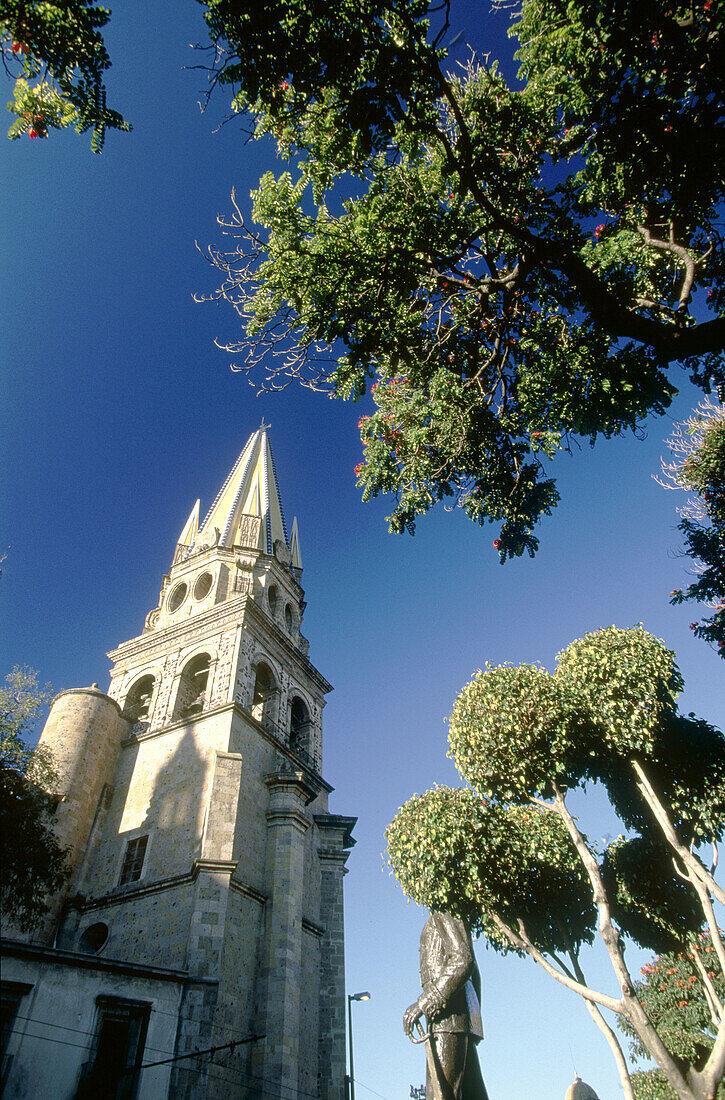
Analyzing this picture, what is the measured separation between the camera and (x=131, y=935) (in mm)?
15172

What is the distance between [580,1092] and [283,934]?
9.74 m

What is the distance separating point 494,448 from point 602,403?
182 cm

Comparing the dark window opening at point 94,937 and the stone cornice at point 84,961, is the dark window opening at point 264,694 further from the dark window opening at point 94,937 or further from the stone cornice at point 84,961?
the stone cornice at point 84,961

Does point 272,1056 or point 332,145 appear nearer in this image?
point 332,145

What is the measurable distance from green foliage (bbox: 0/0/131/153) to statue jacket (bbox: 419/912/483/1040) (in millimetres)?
13760

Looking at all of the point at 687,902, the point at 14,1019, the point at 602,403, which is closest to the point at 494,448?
the point at 602,403

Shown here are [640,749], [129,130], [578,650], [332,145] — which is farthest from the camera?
[578,650]

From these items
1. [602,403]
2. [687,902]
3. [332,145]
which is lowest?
[687,902]

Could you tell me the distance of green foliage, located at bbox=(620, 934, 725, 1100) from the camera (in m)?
14.5

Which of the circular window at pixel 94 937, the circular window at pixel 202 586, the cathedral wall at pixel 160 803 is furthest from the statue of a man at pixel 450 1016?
the circular window at pixel 202 586

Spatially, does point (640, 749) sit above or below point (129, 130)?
below

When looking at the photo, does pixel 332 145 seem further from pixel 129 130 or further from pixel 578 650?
pixel 578 650

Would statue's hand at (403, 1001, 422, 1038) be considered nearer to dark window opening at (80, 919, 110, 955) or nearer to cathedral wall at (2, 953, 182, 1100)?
cathedral wall at (2, 953, 182, 1100)

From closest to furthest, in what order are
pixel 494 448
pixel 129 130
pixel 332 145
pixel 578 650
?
pixel 129 130
pixel 332 145
pixel 494 448
pixel 578 650
